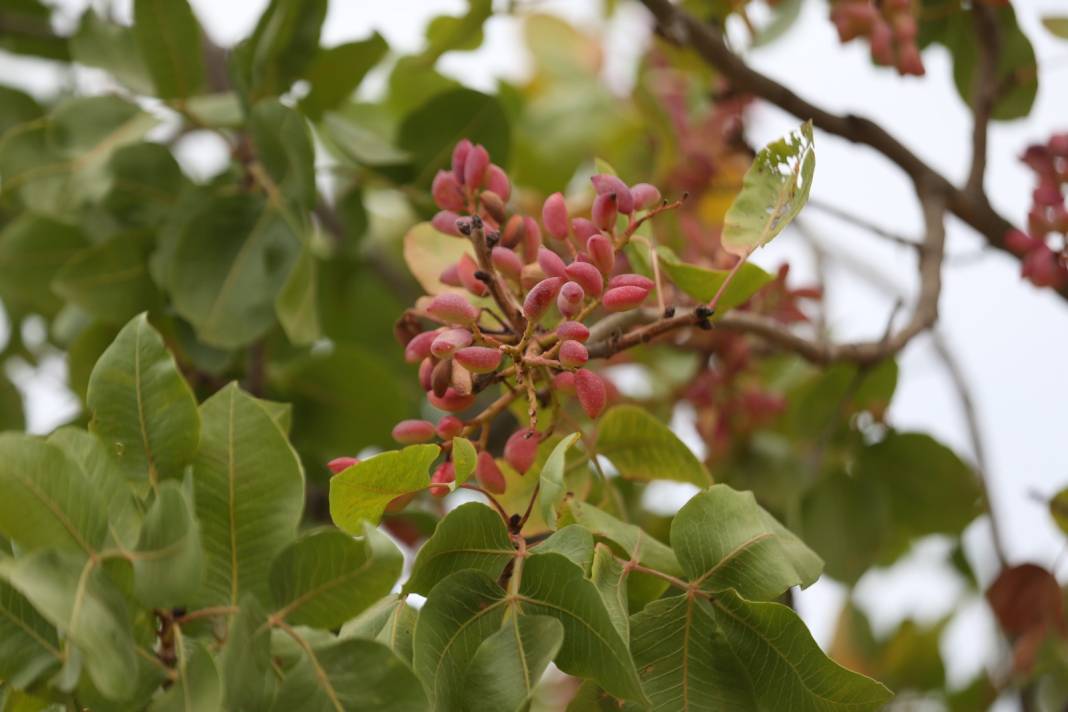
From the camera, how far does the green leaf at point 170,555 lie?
20.8 inches

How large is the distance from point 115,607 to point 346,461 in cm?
16

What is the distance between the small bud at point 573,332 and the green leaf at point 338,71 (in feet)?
1.80

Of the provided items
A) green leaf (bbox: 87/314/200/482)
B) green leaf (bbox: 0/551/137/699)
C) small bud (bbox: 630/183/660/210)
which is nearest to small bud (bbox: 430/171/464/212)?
small bud (bbox: 630/183/660/210)

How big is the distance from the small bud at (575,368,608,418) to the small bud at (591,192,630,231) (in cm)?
10

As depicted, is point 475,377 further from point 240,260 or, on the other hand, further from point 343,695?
point 240,260

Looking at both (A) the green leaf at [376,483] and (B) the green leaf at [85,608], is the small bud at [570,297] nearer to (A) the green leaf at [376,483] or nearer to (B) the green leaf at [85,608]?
(A) the green leaf at [376,483]

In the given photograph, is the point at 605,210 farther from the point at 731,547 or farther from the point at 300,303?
the point at 300,303

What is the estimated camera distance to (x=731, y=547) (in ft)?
Answer: 2.14

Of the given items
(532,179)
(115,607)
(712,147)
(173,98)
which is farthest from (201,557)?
(712,147)

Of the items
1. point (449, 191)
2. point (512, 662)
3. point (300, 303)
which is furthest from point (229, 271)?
point (512, 662)

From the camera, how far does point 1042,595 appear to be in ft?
3.55

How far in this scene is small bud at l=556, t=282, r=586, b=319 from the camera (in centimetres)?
64

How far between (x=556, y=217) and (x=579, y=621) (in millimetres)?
246

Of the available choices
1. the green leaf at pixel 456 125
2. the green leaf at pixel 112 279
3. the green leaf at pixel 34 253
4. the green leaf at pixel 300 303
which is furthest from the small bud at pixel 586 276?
the green leaf at pixel 34 253
